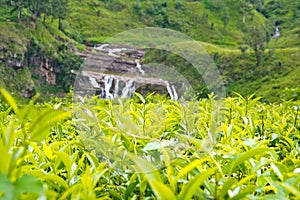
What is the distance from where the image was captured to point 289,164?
150 cm

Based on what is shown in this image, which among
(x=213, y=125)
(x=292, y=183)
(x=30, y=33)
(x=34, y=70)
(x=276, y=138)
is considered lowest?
(x=34, y=70)


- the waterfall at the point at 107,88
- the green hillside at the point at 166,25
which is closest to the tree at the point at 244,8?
the green hillside at the point at 166,25

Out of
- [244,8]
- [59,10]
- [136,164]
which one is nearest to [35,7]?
[59,10]

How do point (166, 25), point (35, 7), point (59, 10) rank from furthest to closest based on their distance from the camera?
point (166, 25) < point (59, 10) < point (35, 7)

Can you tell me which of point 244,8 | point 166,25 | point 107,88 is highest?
point 107,88

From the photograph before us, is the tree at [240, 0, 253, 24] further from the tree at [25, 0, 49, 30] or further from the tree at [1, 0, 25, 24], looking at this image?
the tree at [1, 0, 25, 24]

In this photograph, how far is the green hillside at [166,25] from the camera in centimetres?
5728

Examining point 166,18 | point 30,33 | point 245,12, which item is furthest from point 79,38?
point 245,12

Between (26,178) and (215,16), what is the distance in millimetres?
93819

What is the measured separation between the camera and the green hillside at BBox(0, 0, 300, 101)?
57.3 metres

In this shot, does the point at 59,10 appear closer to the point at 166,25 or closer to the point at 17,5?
the point at 17,5

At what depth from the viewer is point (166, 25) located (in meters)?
84.5

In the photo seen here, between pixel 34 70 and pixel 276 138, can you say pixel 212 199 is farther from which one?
pixel 34 70

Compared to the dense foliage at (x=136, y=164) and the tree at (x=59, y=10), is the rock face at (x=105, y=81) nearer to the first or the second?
the dense foliage at (x=136, y=164)
